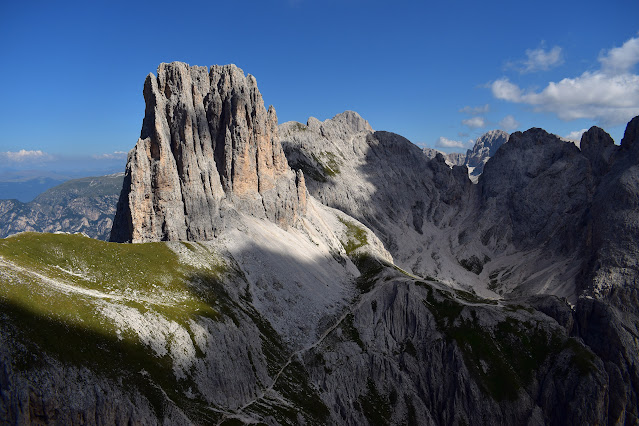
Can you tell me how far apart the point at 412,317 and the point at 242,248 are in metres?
51.7

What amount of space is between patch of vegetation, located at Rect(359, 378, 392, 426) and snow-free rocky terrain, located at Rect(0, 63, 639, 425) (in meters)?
0.42

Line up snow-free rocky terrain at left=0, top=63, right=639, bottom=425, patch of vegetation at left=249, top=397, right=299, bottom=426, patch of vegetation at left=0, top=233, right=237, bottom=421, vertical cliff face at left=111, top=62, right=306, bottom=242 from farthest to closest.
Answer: vertical cliff face at left=111, top=62, right=306, bottom=242 → patch of vegetation at left=249, top=397, right=299, bottom=426 → snow-free rocky terrain at left=0, top=63, right=639, bottom=425 → patch of vegetation at left=0, top=233, right=237, bottom=421

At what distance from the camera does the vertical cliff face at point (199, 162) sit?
11944 centimetres

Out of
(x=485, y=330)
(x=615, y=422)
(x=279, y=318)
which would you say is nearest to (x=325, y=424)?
(x=279, y=318)

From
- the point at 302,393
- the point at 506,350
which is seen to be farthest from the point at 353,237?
the point at 302,393

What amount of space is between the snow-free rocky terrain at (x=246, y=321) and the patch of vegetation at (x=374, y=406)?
0.42 metres

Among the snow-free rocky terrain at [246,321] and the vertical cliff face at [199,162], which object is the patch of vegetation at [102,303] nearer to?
the snow-free rocky terrain at [246,321]

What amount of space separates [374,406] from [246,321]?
3477 cm

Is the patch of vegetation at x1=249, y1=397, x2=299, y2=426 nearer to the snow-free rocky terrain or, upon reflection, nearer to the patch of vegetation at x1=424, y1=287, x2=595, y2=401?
the snow-free rocky terrain

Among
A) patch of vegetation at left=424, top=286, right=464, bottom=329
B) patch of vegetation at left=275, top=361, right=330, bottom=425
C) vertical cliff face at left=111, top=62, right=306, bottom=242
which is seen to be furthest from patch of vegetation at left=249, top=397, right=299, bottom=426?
vertical cliff face at left=111, top=62, right=306, bottom=242

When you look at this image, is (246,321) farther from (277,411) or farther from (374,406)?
(374,406)

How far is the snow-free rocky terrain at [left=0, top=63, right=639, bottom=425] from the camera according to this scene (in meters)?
59.8

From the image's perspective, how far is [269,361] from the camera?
94.6 metres

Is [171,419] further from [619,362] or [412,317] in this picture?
[619,362]
